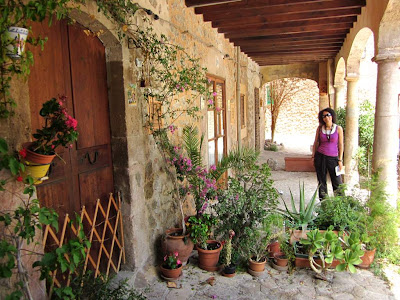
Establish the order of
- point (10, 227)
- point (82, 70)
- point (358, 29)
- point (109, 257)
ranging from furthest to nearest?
point (358, 29) → point (109, 257) → point (82, 70) → point (10, 227)

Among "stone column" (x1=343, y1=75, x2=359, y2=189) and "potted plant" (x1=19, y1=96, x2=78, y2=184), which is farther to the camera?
"stone column" (x1=343, y1=75, x2=359, y2=189)

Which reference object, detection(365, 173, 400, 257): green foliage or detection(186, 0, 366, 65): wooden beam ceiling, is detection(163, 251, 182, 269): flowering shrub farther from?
detection(186, 0, 366, 65): wooden beam ceiling

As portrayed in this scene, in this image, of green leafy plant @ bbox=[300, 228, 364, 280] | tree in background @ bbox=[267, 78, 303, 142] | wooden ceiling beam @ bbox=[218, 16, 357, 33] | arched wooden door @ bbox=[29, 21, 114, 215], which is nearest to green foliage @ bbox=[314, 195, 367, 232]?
green leafy plant @ bbox=[300, 228, 364, 280]

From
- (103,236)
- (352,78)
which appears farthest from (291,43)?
(103,236)

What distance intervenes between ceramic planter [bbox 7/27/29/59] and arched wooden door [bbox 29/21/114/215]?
0.50m

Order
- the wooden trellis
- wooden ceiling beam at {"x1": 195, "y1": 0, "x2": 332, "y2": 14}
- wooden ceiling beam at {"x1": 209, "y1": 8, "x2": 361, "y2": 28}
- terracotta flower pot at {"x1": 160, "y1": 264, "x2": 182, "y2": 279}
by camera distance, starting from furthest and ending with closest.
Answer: wooden ceiling beam at {"x1": 209, "y1": 8, "x2": 361, "y2": 28} → wooden ceiling beam at {"x1": 195, "y1": 0, "x2": 332, "y2": 14} → terracotta flower pot at {"x1": 160, "y1": 264, "x2": 182, "y2": 279} → the wooden trellis

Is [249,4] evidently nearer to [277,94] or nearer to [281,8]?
[281,8]

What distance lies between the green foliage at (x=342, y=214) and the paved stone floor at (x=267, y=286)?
0.45 m

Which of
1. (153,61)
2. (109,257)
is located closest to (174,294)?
(109,257)

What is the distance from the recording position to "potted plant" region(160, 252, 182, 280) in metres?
2.96

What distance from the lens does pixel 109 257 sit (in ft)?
8.80

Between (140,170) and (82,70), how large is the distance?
1003 mm

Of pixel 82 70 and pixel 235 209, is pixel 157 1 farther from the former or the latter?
pixel 235 209

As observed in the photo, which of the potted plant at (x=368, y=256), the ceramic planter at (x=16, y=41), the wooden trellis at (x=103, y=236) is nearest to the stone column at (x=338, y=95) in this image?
the potted plant at (x=368, y=256)
